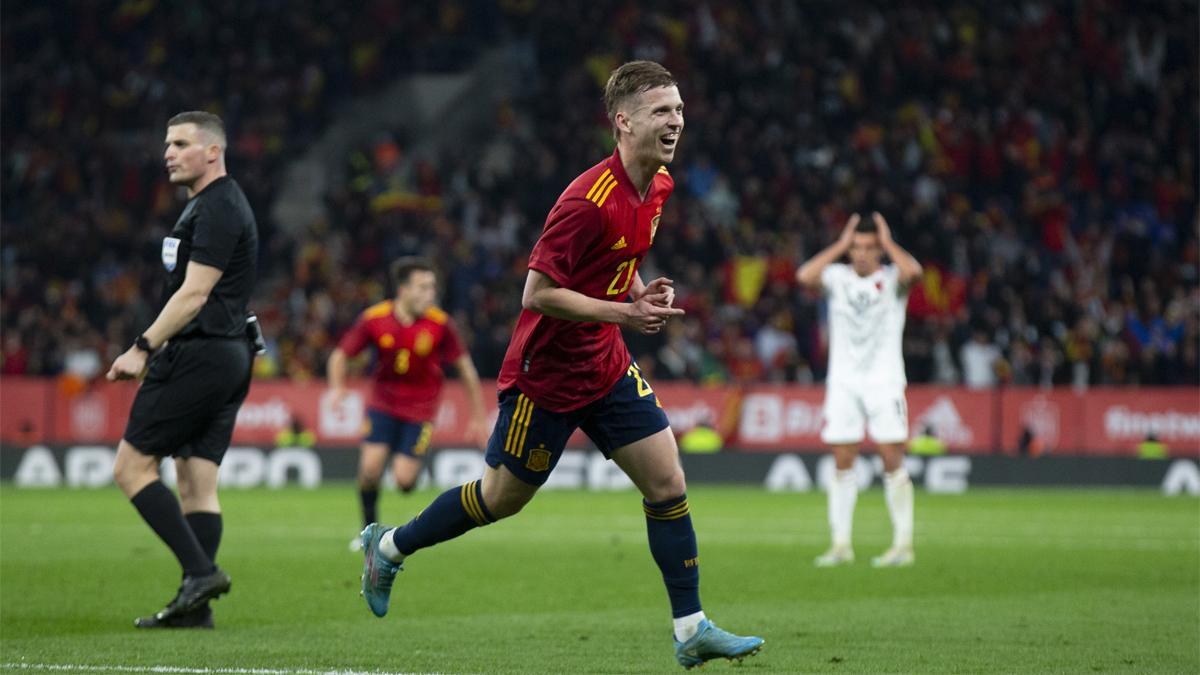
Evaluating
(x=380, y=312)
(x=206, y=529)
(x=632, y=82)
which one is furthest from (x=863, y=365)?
(x=632, y=82)

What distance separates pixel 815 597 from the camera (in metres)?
10.3

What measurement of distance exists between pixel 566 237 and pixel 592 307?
301 mm

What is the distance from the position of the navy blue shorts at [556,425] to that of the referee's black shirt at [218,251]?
2116mm

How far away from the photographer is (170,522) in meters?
8.48

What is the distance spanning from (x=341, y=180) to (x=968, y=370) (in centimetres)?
1256

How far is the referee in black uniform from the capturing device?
8.38m

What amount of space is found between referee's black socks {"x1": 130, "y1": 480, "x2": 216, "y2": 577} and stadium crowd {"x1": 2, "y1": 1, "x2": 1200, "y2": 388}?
54.0ft

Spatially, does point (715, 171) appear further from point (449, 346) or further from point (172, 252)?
point (172, 252)

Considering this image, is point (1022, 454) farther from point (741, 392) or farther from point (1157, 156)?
point (1157, 156)

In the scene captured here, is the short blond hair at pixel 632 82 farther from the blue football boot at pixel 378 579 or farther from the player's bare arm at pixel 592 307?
the blue football boot at pixel 378 579

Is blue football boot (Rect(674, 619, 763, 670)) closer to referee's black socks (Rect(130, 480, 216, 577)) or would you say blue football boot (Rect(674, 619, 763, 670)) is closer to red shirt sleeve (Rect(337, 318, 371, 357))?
referee's black socks (Rect(130, 480, 216, 577))

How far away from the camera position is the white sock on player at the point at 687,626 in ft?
22.4

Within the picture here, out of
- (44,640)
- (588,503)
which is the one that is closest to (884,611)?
(44,640)

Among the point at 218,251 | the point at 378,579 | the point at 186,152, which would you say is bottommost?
the point at 378,579
